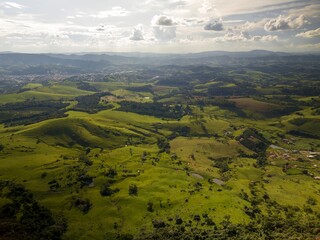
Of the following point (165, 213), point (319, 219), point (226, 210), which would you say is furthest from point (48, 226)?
point (319, 219)

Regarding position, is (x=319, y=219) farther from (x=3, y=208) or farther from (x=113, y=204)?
(x=3, y=208)

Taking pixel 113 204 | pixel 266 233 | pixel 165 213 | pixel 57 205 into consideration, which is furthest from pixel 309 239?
pixel 57 205

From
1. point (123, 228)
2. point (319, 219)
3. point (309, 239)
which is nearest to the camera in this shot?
point (309, 239)

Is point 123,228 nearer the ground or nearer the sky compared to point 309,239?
nearer the ground

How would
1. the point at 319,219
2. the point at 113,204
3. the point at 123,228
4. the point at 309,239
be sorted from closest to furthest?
the point at 309,239 < the point at 123,228 < the point at 319,219 < the point at 113,204

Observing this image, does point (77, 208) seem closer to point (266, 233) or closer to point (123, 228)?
point (123, 228)

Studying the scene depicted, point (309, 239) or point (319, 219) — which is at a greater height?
point (309, 239)

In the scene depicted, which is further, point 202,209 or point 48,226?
point 202,209
